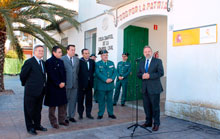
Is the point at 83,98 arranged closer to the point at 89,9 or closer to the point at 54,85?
the point at 54,85

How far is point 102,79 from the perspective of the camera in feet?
17.7

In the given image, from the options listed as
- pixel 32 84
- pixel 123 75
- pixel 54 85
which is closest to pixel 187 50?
pixel 123 75

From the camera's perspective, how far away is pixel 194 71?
5285mm

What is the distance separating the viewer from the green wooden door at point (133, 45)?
26.7 feet

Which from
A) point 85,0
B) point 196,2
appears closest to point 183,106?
point 196,2

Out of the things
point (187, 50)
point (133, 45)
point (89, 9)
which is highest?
point (89, 9)

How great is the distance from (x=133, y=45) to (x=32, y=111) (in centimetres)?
504

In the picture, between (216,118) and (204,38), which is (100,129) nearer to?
(216,118)

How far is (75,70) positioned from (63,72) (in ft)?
1.63

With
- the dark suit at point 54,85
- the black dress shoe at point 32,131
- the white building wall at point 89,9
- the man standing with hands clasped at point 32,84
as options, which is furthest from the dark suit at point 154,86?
the white building wall at point 89,9

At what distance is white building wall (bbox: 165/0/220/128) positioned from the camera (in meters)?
4.88

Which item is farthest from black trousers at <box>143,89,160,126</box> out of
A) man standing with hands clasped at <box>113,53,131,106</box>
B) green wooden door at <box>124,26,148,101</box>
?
green wooden door at <box>124,26,148,101</box>

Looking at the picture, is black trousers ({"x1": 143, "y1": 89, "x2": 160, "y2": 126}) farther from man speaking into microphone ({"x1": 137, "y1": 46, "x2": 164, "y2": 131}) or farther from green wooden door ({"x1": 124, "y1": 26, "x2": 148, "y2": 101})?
green wooden door ({"x1": 124, "y1": 26, "x2": 148, "y2": 101})

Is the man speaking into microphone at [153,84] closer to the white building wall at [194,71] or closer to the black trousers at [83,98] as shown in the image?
the white building wall at [194,71]
